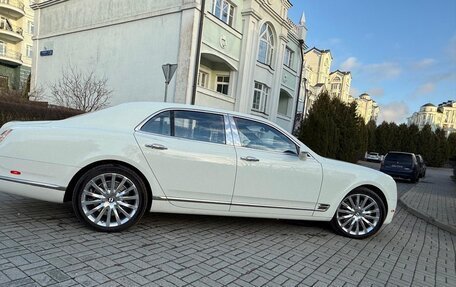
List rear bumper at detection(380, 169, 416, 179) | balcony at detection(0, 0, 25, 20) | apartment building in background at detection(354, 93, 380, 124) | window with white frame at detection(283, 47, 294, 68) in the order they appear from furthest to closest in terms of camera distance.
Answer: apartment building in background at detection(354, 93, 380, 124), balcony at detection(0, 0, 25, 20), window with white frame at detection(283, 47, 294, 68), rear bumper at detection(380, 169, 416, 179)

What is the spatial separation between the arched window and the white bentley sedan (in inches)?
704

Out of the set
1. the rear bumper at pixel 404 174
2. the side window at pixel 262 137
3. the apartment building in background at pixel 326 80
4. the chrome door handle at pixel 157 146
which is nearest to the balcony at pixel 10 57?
the apartment building in background at pixel 326 80

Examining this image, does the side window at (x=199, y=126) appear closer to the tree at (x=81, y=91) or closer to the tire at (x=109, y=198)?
the tire at (x=109, y=198)

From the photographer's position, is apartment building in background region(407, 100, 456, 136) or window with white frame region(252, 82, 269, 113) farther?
apartment building in background region(407, 100, 456, 136)

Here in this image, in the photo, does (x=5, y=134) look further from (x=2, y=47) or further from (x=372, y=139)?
(x=372, y=139)

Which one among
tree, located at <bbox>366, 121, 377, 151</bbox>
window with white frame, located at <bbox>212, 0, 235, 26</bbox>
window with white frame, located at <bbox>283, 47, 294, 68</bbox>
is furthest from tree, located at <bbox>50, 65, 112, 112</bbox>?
tree, located at <bbox>366, 121, 377, 151</bbox>

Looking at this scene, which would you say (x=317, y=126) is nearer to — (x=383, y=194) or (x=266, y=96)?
(x=266, y=96)

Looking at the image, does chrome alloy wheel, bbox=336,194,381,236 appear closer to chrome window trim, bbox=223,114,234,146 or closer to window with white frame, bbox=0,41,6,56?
chrome window trim, bbox=223,114,234,146

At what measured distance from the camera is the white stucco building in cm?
1570

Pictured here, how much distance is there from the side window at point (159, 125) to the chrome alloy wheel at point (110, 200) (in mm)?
663

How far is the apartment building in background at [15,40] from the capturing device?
3572 cm

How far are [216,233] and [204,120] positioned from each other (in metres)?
1.51

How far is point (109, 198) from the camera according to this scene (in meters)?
3.85

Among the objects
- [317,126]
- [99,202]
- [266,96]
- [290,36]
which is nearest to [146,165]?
[99,202]
